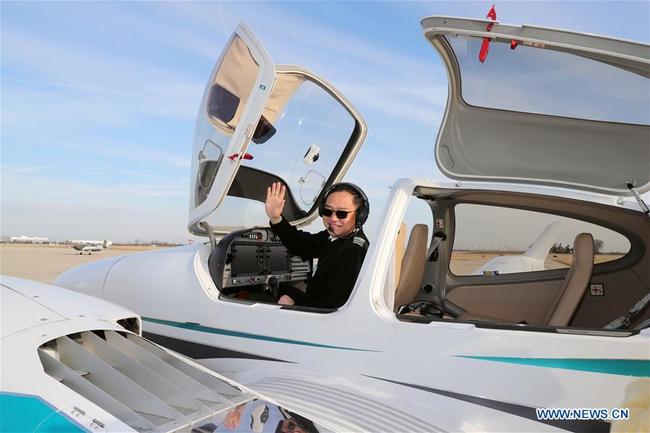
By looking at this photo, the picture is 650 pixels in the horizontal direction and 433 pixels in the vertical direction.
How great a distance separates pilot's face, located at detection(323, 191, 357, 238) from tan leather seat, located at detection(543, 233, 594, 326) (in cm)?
137

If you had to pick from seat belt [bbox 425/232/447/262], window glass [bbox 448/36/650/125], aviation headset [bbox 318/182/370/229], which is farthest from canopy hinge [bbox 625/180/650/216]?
aviation headset [bbox 318/182/370/229]

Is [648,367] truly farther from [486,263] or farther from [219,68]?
[219,68]

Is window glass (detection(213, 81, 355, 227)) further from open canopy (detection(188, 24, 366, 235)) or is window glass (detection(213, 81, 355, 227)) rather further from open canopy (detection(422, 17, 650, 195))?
open canopy (detection(422, 17, 650, 195))

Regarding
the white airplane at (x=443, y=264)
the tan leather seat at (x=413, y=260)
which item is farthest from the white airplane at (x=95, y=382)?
the tan leather seat at (x=413, y=260)

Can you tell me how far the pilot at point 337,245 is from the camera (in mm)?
2912

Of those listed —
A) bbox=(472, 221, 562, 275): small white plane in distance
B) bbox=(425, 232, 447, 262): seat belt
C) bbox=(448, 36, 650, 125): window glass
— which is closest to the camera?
bbox=(448, 36, 650, 125): window glass

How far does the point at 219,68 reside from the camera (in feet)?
11.3

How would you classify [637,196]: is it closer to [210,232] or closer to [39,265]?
[210,232]

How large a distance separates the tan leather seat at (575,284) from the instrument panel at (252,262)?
2012 millimetres

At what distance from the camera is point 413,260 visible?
3.61 metres

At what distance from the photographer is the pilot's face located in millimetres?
3131

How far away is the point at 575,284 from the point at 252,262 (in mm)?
2275

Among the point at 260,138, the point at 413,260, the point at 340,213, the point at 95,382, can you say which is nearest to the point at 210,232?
the point at 260,138

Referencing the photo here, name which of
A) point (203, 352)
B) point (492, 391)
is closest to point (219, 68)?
point (203, 352)
